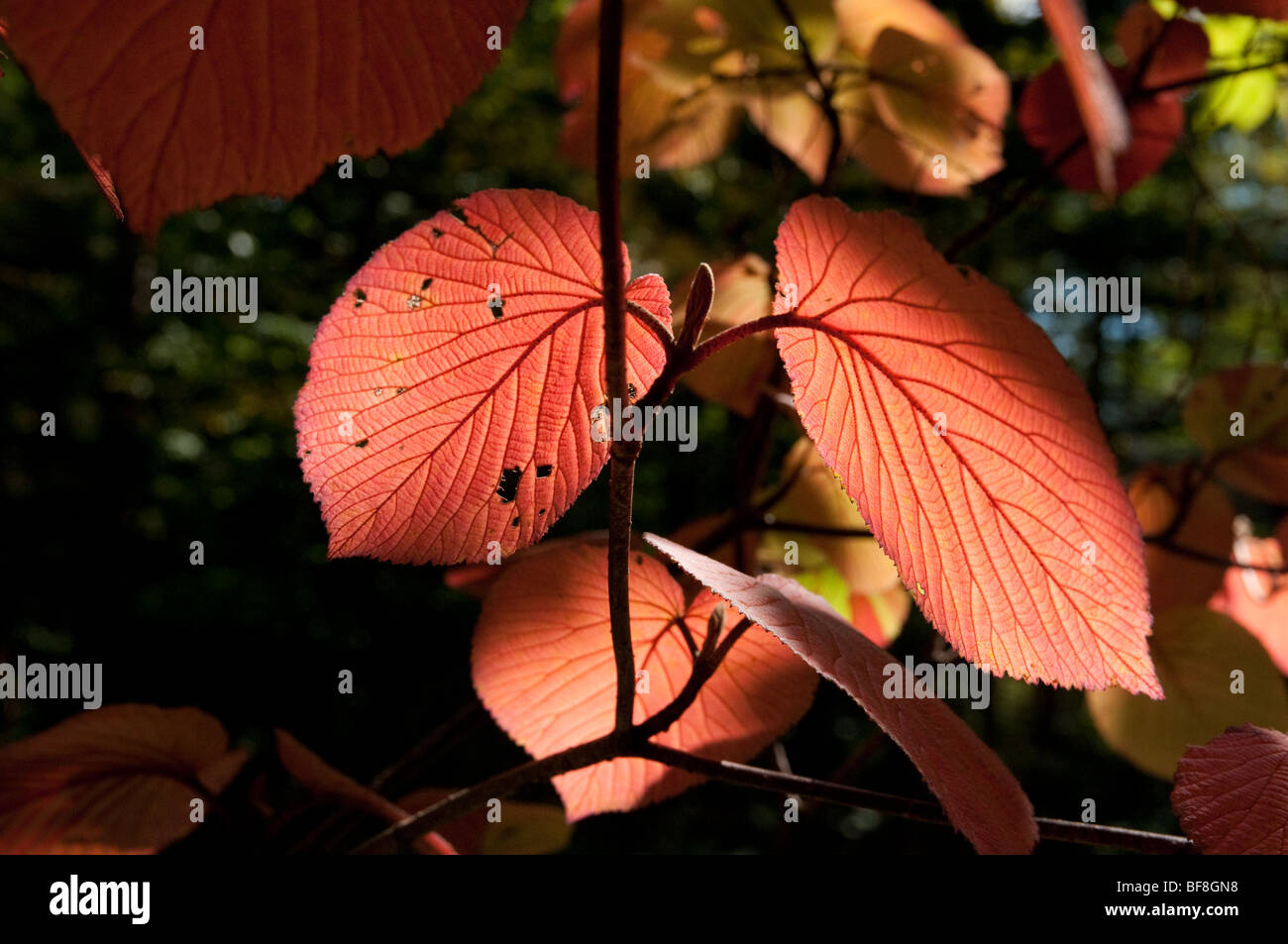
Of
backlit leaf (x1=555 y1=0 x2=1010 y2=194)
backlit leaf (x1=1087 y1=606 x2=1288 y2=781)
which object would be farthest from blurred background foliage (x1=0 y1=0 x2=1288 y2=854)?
backlit leaf (x1=1087 y1=606 x2=1288 y2=781)

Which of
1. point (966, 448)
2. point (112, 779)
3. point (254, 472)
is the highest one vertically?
point (254, 472)

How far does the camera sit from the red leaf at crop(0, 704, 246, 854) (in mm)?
370

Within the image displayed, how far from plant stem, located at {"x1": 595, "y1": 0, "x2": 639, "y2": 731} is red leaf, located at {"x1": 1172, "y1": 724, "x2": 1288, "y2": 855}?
168 millimetres

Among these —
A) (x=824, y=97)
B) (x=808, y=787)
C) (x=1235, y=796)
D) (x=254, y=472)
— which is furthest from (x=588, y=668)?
(x=254, y=472)

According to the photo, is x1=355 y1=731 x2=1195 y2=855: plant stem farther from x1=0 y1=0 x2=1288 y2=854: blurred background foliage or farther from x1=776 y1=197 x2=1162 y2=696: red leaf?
x1=0 y1=0 x2=1288 y2=854: blurred background foliage

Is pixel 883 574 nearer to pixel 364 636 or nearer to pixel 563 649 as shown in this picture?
pixel 563 649

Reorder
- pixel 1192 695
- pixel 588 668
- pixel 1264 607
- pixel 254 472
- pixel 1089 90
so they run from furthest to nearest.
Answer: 1. pixel 254 472
2. pixel 1264 607
3. pixel 1192 695
4. pixel 588 668
5. pixel 1089 90

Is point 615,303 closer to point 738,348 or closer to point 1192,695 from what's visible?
point 738,348

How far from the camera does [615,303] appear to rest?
0.20m

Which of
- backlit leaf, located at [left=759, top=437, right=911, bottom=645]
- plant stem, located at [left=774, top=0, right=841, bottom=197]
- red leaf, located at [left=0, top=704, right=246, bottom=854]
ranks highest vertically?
plant stem, located at [left=774, top=0, right=841, bottom=197]

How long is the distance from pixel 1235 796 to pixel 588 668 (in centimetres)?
22

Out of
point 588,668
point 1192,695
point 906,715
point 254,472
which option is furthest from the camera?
point 254,472
